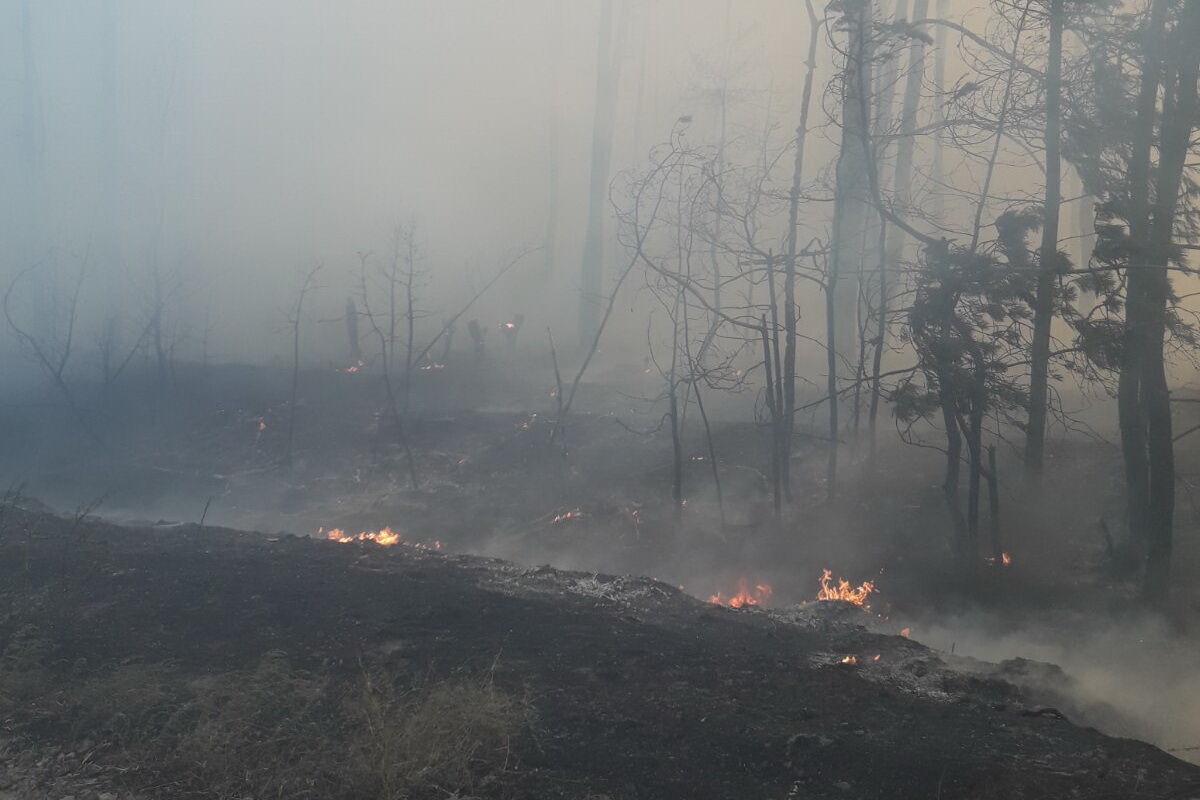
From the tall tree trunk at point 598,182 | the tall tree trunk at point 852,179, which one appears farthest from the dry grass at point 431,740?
the tall tree trunk at point 598,182

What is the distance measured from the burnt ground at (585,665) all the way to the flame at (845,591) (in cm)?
92

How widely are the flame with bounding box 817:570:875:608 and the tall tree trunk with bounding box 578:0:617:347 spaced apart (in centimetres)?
1953

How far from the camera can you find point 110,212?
4334 centimetres

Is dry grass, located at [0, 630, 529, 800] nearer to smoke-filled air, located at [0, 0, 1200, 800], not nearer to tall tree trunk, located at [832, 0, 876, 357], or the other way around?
smoke-filled air, located at [0, 0, 1200, 800]

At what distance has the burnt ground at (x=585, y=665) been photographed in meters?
6.64

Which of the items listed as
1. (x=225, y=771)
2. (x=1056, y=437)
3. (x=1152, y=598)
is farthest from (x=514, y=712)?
(x=1056, y=437)

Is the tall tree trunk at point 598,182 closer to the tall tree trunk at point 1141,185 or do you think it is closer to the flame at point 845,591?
the flame at point 845,591

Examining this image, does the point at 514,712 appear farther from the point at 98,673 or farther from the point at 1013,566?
the point at 1013,566

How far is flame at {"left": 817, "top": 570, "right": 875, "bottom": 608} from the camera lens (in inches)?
521

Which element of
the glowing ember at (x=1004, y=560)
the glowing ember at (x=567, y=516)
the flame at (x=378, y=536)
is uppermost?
the glowing ember at (x=1004, y=560)

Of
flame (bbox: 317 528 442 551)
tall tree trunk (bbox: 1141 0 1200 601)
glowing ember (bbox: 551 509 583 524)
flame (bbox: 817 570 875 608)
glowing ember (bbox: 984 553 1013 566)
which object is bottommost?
flame (bbox: 317 528 442 551)

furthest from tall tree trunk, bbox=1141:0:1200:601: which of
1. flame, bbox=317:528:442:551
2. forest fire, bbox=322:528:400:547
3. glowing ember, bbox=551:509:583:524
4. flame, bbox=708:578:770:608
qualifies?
forest fire, bbox=322:528:400:547

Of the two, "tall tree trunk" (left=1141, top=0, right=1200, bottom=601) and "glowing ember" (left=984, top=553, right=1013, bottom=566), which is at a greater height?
"tall tree trunk" (left=1141, top=0, right=1200, bottom=601)

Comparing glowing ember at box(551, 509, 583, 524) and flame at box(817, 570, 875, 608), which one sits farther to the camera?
glowing ember at box(551, 509, 583, 524)
